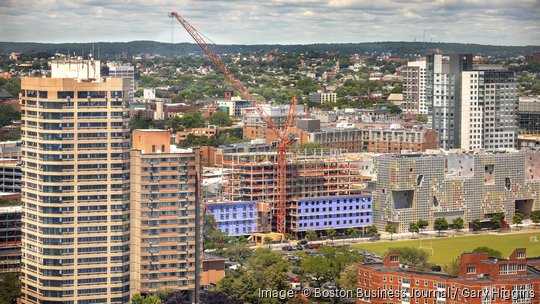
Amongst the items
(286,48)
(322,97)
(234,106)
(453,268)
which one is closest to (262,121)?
(234,106)

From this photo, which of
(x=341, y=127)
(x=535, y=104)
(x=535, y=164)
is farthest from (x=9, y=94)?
(x=535, y=164)

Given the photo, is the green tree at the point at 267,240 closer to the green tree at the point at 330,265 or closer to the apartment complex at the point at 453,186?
the apartment complex at the point at 453,186

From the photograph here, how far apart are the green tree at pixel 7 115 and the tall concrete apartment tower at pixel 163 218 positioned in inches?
1529

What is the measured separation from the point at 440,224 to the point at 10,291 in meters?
21.5

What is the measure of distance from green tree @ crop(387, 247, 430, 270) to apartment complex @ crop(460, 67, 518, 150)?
2427 cm

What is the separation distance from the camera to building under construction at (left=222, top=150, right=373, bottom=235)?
54.5 meters

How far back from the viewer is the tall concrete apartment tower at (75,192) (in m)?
37.8

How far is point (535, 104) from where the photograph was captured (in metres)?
79.9

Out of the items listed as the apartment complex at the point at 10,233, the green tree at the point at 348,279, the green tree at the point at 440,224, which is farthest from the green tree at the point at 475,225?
the apartment complex at the point at 10,233

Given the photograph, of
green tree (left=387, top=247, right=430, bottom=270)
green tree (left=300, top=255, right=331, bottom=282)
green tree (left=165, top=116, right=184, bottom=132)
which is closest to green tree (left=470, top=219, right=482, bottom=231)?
green tree (left=387, top=247, right=430, bottom=270)

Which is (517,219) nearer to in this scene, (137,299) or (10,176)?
(10,176)

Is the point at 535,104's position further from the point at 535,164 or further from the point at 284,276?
the point at 284,276

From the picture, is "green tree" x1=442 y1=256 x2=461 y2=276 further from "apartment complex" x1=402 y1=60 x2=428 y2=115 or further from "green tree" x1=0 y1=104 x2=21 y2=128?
"apartment complex" x1=402 y1=60 x2=428 y2=115

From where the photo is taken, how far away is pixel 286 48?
14838cm
